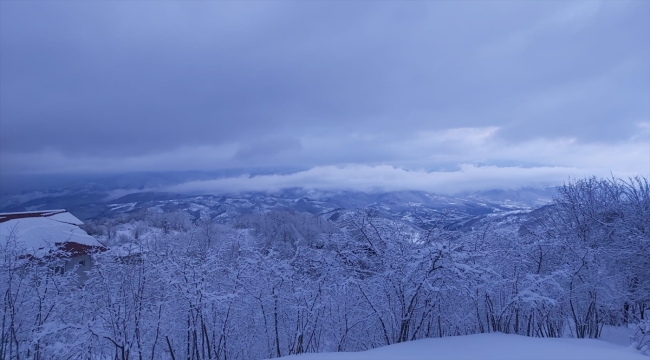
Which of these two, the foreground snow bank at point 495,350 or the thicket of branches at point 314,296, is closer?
the foreground snow bank at point 495,350

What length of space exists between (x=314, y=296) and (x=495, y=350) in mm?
3812

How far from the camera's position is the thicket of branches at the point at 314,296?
704 centimetres

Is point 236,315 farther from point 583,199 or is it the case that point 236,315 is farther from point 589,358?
point 583,199

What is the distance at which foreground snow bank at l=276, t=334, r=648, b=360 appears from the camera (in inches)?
203

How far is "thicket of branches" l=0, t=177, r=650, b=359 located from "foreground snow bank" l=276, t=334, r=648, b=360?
33.6 inches

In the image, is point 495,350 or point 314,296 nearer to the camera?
point 495,350

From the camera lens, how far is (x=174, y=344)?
26.9 ft

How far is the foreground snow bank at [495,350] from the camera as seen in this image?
5164 millimetres

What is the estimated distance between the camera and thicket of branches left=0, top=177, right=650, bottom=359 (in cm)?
704

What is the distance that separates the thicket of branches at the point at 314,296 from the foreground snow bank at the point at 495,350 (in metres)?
0.85

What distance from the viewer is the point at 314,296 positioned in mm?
7840

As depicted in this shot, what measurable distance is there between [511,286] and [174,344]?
26.6 feet

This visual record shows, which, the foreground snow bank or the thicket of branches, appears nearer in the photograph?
the foreground snow bank

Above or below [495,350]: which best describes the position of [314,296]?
above
